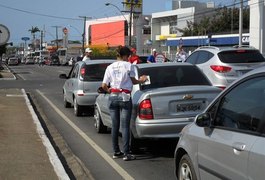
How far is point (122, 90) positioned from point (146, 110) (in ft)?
1.70

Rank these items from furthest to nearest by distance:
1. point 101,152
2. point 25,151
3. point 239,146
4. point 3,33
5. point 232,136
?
point 3,33, point 101,152, point 25,151, point 232,136, point 239,146

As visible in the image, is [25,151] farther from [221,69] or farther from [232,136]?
[221,69]

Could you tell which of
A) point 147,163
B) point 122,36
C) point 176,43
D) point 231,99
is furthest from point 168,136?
point 122,36

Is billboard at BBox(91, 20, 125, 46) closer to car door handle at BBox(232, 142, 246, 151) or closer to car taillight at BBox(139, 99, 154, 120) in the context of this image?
car taillight at BBox(139, 99, 154, 120)

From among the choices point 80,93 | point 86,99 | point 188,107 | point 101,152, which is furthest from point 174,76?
point 80,93

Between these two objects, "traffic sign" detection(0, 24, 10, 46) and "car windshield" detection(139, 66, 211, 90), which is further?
"traffic sign" detection(0, 24, 10, 46)

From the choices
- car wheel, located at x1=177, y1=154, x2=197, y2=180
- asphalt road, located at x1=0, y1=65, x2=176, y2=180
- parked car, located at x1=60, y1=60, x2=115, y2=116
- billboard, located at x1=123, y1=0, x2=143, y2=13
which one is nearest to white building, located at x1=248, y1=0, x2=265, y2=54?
parked car, located at x1=60, y1=60, x2=115, y2=116

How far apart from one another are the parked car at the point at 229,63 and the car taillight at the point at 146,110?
543 centimetres

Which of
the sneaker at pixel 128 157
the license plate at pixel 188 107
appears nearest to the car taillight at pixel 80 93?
the sneaker at pixel 128 157

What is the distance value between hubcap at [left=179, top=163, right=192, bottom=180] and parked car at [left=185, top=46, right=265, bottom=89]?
7750 mm

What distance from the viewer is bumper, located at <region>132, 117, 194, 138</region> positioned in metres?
8.09

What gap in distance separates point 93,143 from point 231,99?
18.2ft

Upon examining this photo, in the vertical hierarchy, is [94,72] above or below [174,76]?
below

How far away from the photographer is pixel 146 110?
8.16m
